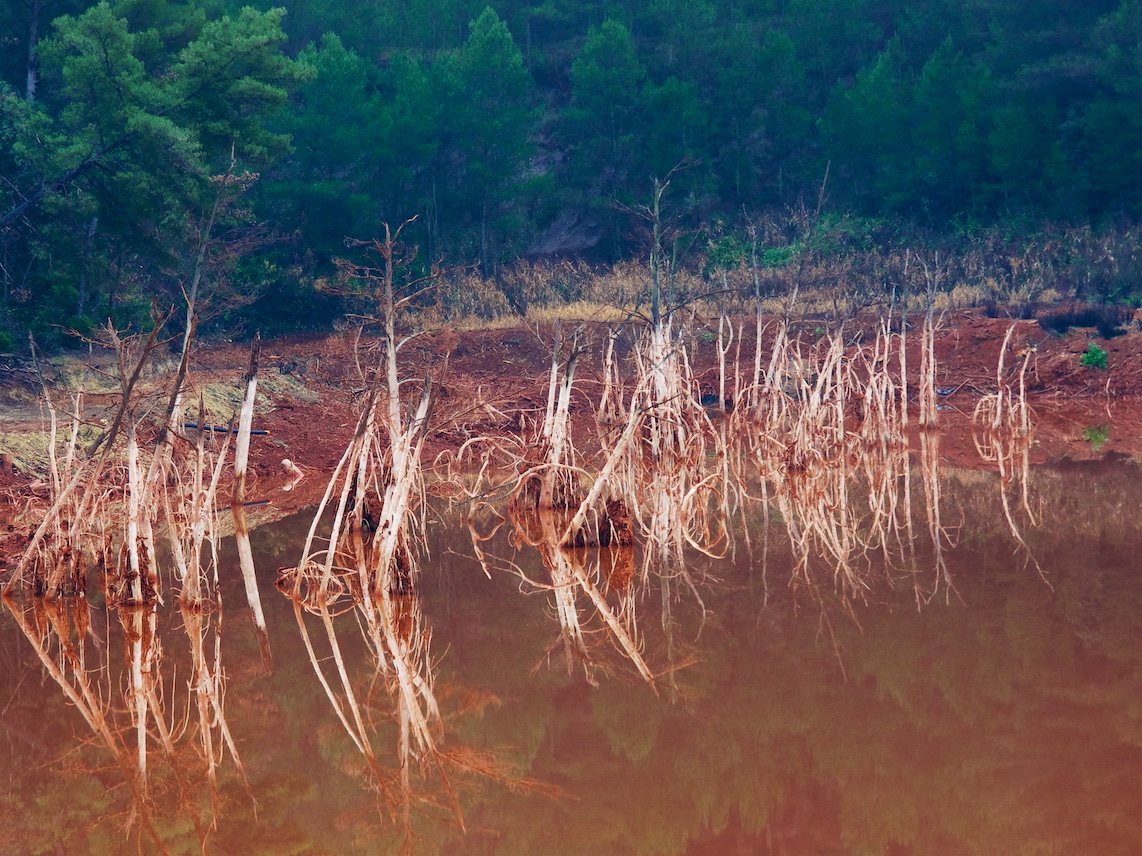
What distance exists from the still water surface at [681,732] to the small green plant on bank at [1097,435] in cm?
679

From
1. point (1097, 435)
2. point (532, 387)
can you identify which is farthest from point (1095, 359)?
point (532, 387)

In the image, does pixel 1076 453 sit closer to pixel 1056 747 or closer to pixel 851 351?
pixel 851 351

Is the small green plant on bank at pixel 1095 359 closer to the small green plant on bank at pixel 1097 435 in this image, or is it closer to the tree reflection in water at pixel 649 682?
the small green plant on bank at pixel 1097 435

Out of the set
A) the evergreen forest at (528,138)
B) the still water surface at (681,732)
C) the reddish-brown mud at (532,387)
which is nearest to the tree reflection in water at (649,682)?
the still water surface at (681,732)

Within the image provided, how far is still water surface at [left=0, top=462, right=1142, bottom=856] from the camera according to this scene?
4555mm

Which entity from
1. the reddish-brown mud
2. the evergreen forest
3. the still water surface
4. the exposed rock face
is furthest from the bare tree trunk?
the exposed rock face

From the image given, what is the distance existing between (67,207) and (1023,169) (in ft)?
75.4

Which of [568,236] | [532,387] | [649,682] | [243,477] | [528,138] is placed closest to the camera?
[649,682]

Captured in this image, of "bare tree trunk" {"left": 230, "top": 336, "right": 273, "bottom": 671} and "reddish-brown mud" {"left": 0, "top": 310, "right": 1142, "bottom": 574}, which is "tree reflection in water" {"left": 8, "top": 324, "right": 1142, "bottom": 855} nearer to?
"bare tree trunk" {"left": 230, "top": 336, "right": 273, "bottom": 671}

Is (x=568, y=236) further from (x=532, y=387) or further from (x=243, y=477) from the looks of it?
(x=243, y=477)

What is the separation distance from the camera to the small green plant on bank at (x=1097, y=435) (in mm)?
14627

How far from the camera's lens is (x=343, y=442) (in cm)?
1595

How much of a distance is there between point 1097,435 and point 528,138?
2629cm

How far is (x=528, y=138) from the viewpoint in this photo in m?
38.6
